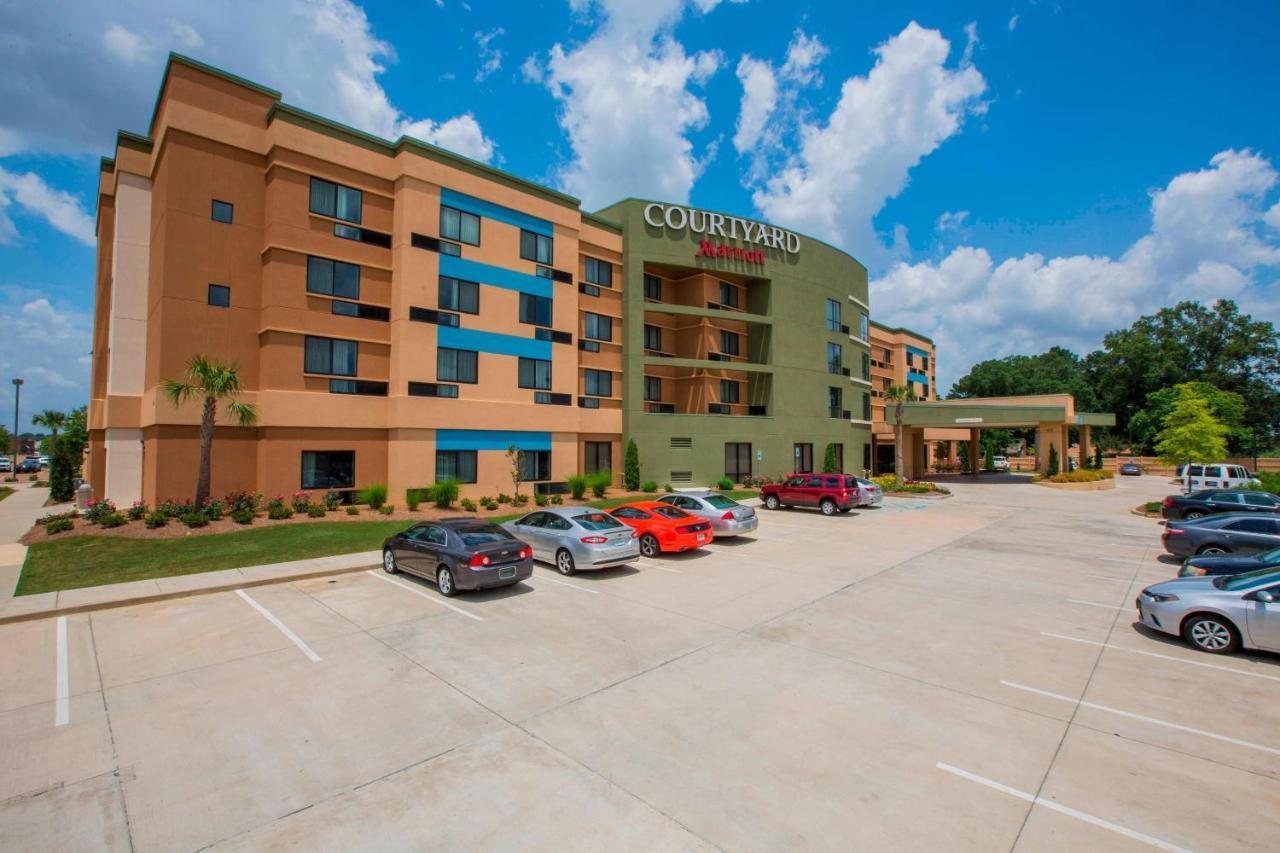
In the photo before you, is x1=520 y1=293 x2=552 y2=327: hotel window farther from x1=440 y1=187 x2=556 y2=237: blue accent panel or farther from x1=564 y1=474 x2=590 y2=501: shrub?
x1=564 y1=474 x2=590 y2=501: shrub

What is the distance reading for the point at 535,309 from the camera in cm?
2981

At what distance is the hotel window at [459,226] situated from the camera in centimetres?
2650

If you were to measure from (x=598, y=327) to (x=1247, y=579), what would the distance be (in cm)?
2841

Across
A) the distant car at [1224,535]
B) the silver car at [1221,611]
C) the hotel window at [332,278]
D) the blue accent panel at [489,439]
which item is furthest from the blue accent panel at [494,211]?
the distant car at [1224,535]

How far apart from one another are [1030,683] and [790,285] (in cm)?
3521

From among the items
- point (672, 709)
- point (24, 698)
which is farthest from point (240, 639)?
point (672, 709)

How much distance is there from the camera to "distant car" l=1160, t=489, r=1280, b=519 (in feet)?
70.4

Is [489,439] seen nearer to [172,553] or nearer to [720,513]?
[172,553]

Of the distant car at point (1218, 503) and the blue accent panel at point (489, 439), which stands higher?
the blue accent panel at point (489, 439)

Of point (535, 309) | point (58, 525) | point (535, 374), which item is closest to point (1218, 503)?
point (535, 374)

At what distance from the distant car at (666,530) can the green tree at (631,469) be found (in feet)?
53.0

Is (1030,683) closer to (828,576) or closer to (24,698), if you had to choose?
(828,576)

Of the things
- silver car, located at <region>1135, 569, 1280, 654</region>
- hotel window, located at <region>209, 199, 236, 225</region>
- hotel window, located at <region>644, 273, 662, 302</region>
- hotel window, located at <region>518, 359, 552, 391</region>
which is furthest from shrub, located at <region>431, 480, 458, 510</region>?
silver car, located at <region>1135, 569, 1280, 654</region>

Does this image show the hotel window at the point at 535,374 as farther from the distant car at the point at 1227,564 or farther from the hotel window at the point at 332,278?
the distant car at the point at 1227,564
